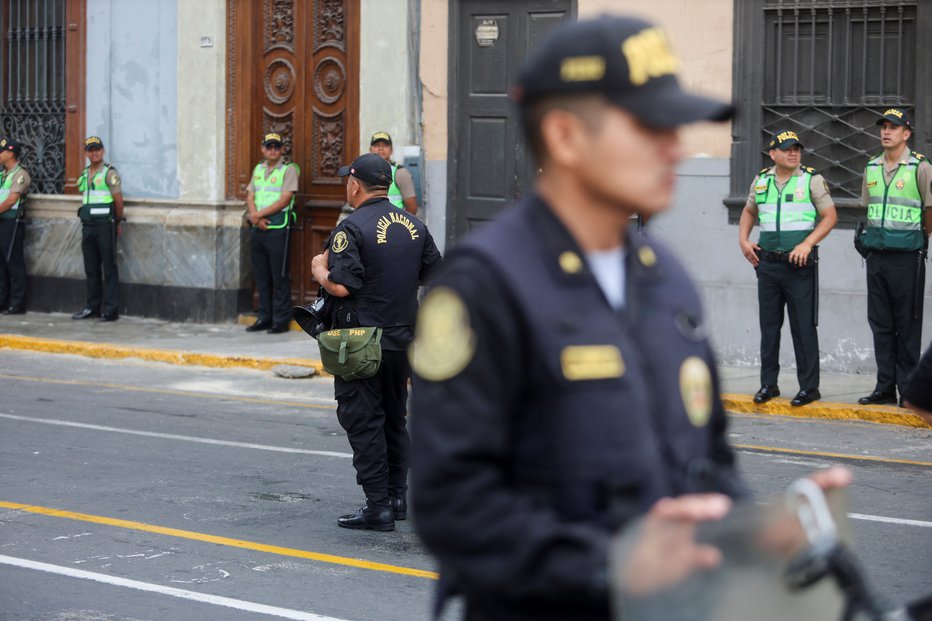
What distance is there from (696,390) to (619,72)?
0.58m

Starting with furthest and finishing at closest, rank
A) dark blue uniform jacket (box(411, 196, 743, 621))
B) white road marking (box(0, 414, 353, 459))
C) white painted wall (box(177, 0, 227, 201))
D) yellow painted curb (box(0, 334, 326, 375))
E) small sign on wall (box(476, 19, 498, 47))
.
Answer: white painted wall (box(177, 0, 227, 201)) < small sign on wall (box(476, 19, 498, 47)) < yellow painted curb (box(0, 334, 326, 375)) < white road marking (box(0, 414, 353, 459)) < dark blue uniform jacket (box(411, 196, 743, 621))

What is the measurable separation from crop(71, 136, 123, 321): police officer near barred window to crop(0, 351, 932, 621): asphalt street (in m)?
4.72

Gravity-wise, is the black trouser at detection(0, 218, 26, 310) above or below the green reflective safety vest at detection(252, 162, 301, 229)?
below

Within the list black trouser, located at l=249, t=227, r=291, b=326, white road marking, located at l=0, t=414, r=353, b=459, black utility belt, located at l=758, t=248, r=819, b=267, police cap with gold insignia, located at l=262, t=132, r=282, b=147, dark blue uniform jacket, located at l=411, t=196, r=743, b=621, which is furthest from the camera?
black trouser, located at l=249, t=227, r=291, b=326

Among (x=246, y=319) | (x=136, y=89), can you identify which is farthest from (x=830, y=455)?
(x=136, y=89)

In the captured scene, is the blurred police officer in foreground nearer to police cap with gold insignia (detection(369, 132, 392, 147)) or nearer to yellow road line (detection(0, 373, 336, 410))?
yellow road line (detection(0, 373, 336, 410))

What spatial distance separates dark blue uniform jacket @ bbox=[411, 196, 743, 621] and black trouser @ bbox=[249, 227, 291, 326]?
14.3 meters

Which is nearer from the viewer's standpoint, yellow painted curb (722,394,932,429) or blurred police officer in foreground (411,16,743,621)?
blurred police officer in foreground (411,16,743,621)

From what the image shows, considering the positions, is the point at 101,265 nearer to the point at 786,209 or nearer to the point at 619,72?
the point at 786,209

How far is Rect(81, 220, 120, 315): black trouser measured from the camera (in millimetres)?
17969

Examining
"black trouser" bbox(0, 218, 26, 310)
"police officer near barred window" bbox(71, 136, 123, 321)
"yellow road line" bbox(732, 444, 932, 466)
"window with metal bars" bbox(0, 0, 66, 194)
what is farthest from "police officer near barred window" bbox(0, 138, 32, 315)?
"yellow road line" bbox(732, 444, 932, 466)

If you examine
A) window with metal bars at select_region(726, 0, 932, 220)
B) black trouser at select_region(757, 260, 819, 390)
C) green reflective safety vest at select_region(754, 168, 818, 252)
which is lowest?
black trouser at select_region(757, 260, 819, 390)

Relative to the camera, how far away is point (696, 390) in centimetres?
260

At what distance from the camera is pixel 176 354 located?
15430 millimetres
